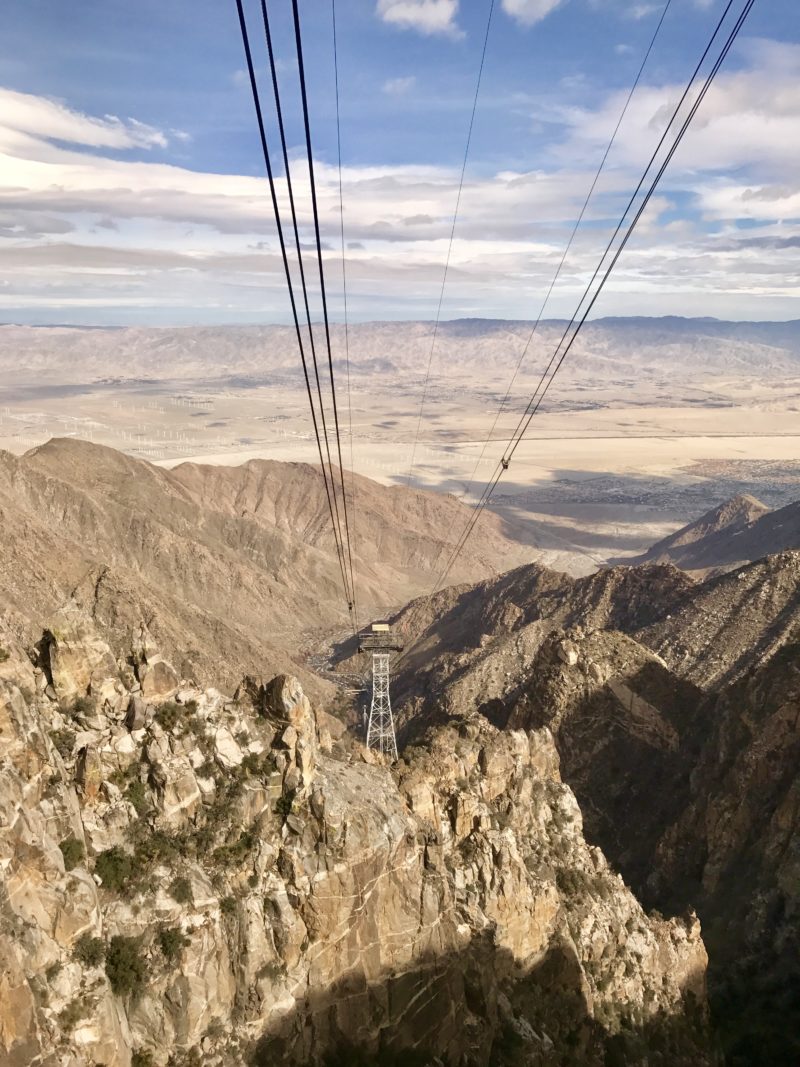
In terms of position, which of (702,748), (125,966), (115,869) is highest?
(115,869)

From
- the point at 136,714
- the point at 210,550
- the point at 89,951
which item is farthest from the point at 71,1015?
the point at 210,550

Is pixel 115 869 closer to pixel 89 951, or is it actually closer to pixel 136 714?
pixel 89 951

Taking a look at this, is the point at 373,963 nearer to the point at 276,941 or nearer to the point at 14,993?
the point at 276,941

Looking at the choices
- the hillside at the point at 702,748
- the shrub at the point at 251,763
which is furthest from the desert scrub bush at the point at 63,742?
the hillside at the point at 702,748

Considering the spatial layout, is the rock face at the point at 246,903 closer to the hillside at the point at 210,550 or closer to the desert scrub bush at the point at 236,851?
the desert scrub bush at the point at 236,851

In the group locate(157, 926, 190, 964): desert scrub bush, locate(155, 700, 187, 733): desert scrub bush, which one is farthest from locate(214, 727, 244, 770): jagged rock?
locate(157, 926, 190, 964): desert scrub bush

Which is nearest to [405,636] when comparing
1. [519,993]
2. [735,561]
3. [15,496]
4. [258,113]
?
[15,496]
